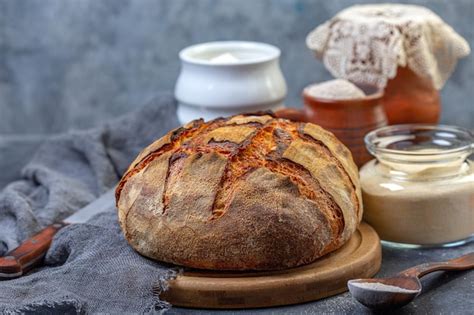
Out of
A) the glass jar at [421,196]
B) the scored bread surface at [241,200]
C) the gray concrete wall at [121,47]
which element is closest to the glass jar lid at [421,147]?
the glass jar at [421,196]

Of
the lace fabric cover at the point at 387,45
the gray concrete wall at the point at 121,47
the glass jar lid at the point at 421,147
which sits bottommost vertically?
the gray concrete wall at the point at 121,47

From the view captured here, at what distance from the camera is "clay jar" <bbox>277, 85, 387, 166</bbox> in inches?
64.2

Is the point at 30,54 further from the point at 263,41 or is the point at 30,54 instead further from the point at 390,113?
the point at 390,113

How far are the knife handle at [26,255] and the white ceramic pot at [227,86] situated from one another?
1.77ft

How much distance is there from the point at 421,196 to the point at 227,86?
607 millimetres

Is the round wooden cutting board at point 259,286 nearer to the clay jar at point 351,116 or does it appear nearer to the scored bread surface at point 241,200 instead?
the scored bread surface at point 241,200

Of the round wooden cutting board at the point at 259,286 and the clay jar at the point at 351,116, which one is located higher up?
the clay jar at the point at 351,116

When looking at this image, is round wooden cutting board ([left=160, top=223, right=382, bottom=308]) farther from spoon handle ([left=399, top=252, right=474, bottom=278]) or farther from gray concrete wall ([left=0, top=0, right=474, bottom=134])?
gray concrete wall ([left=0, top=0, right=474, bottom=134])

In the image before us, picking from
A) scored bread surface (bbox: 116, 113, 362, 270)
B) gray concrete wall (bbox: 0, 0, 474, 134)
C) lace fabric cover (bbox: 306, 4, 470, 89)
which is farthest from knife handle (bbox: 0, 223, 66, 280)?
gray concrete wall (bbox: 0, 0, 474, 134)

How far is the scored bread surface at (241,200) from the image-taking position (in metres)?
1.22

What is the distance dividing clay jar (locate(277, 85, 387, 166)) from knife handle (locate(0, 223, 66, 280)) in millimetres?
488

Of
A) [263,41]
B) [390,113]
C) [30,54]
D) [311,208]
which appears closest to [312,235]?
[311,208]

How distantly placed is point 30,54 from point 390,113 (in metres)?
1.22

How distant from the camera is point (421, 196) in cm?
140
